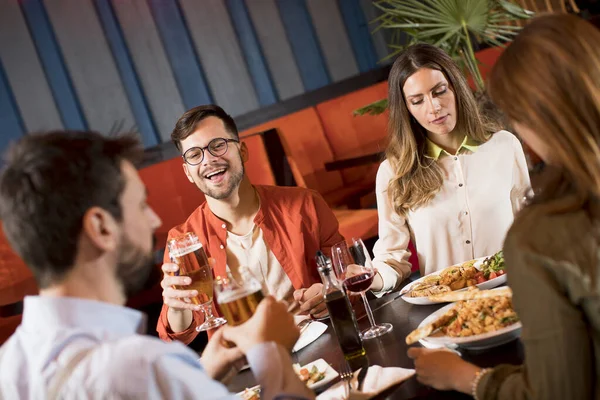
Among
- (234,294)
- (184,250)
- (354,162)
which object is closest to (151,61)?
(354,162)

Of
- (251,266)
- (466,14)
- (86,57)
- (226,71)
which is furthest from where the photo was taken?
(226,71)

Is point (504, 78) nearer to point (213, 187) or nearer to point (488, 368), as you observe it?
point (488, 368)

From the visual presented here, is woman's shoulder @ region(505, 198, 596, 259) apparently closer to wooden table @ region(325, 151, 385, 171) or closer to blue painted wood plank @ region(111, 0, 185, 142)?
wooden table @ region(325, 151, 385, 171)

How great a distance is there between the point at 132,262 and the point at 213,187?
1.41 metres

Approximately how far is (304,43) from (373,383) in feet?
15.5

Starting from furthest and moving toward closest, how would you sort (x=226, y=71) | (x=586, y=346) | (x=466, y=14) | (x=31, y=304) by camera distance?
(x=226, y=71) < (x=466, y=14) < (x=31, y=304) < (x=586, y=346)

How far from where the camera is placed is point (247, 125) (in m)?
5.48

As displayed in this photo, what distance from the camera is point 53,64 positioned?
16.4 feet

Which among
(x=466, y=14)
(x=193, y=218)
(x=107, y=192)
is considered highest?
Answer: (x=466, y=14)

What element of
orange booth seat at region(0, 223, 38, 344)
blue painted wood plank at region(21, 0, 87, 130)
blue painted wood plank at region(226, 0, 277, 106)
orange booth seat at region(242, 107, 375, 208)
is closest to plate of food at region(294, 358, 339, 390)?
orange booth seat at region(0, 223, 38, 344)

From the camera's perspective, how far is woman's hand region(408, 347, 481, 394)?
120cm

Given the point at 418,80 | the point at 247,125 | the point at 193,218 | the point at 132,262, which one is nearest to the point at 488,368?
the point at 132,262

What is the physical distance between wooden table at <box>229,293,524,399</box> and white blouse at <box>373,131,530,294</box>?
0.63 meters

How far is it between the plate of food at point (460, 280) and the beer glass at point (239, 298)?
20.7 inches
